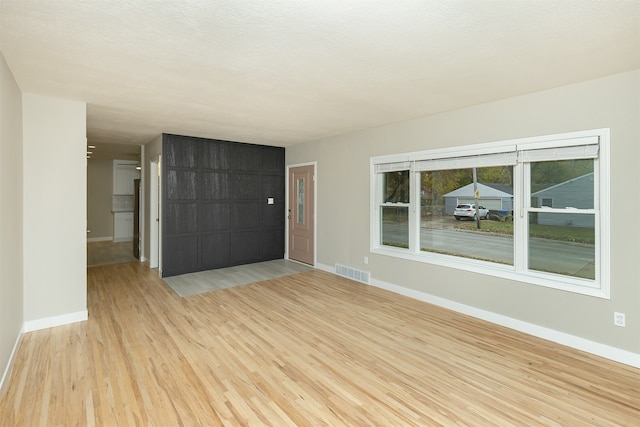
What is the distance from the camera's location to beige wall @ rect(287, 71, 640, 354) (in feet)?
8.94

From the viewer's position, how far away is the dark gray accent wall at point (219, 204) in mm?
5543

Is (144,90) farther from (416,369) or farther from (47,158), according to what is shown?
(416,369)

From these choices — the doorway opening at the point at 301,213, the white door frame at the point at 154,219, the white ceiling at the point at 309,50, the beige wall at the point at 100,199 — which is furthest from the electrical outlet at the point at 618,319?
the beige wall at the point at 100,199

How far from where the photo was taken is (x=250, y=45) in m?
2.23

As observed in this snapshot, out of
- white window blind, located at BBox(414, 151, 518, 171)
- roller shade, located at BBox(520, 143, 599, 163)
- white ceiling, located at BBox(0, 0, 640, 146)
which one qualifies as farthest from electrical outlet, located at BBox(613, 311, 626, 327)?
white ceiling, located at BBox(0, 0, 640, 146)

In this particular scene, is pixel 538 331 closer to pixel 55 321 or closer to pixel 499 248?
pixel 499 248

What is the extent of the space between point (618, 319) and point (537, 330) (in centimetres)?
66

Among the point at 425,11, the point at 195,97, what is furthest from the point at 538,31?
the point at 195,97

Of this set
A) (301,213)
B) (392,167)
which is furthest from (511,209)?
(301,213)

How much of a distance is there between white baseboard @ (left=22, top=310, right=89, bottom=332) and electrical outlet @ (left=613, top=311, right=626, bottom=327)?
542 centimetres

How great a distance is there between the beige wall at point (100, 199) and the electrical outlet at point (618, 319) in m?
11.7

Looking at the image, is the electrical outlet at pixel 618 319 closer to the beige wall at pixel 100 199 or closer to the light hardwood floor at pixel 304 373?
the light hardwood floor at pixel 304 373

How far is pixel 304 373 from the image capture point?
2551 millimetres

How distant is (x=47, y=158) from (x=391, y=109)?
3941 millimetres
